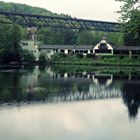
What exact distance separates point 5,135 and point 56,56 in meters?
66.2

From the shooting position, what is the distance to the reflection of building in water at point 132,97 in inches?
1003

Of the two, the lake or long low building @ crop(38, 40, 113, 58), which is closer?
the lake

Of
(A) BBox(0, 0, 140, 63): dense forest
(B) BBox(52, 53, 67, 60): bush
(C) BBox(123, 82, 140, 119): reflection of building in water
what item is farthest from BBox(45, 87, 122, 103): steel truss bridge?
(B) BBox(52, 53, 67, 60): bush

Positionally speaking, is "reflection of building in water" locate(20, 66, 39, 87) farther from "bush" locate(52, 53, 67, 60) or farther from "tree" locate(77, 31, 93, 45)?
"tree" locate(77, 31, 93, 45)

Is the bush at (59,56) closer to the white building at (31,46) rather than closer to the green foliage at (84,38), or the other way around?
the white building at (31,46)

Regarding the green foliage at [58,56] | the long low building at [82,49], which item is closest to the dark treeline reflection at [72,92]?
the green foliage at [58,56]

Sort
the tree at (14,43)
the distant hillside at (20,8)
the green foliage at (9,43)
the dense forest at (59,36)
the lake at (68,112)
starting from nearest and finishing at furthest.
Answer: the lake at (68,112)
the dense forest at (59,36)
the green foliage at (9,43)
the tree at (14,43)
the distant hillside at (20,8)

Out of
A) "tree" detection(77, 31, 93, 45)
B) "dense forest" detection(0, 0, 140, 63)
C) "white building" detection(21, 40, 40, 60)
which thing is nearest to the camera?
"dense forest" detection(0, 0, 140, 63)

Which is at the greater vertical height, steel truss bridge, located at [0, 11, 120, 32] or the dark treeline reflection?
steel truss bridge, located at [0, 11, 120, 32]

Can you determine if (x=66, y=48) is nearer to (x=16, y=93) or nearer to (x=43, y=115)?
(x=16, y=93)

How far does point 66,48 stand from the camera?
90438 millimetres

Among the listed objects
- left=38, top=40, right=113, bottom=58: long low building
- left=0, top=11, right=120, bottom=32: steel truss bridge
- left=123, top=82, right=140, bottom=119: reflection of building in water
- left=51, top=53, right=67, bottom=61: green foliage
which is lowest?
left=123, top=82, right=140, bottom=119: reflection of building in water

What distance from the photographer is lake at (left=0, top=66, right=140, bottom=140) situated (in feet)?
64.1

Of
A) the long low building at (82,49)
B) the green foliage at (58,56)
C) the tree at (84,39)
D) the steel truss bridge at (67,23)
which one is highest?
the steel truss bridge at (67,23)
